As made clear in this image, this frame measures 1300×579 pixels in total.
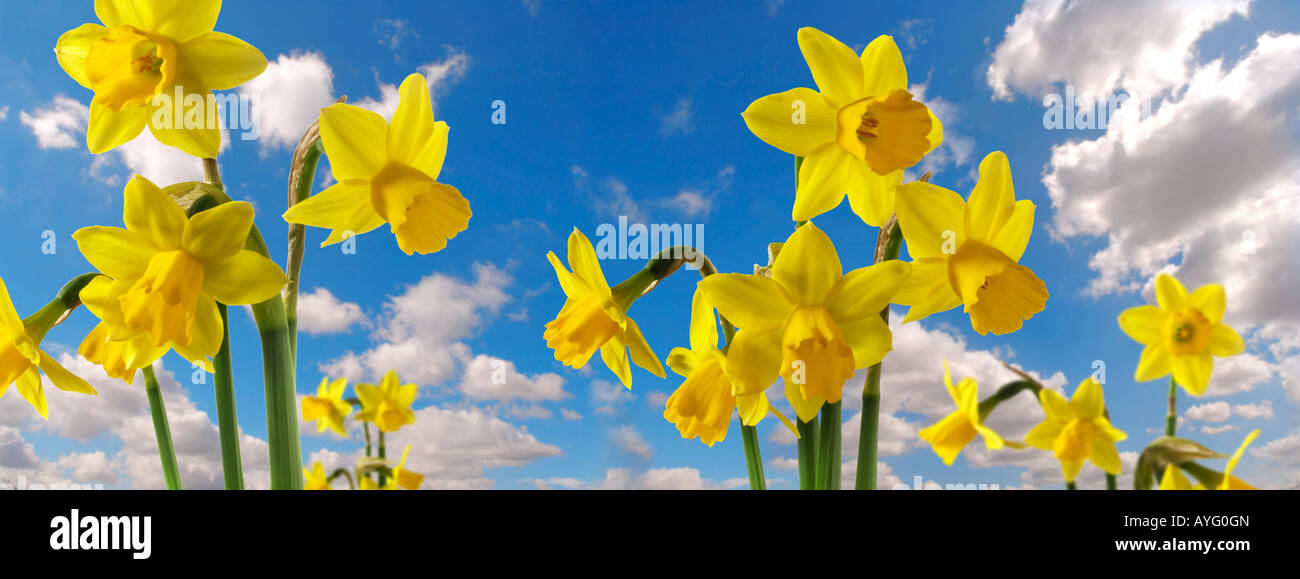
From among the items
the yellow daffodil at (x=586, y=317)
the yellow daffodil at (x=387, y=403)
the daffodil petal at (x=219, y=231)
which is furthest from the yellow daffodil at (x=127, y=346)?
the yellow daffodil at (x=387, y=403)

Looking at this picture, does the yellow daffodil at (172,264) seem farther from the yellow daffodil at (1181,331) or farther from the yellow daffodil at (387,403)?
the yellow daffodil at (1181,331)

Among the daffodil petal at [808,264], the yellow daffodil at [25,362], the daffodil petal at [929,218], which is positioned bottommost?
the yellow daffodil at [25,362]

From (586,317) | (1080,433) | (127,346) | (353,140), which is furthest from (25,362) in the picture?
(1080,433)

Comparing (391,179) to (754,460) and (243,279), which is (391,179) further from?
(754,460)

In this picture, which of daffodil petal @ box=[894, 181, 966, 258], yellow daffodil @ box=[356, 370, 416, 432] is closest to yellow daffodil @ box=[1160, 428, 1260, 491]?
daffodil petal @ box=[894, 181, 966, 258]
